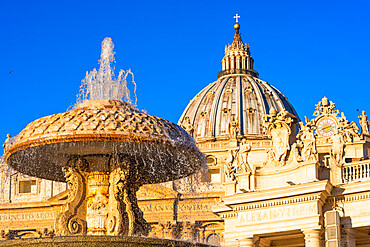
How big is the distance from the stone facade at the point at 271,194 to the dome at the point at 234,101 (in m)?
16.2

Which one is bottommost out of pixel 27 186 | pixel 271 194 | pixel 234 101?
pixel 271 194

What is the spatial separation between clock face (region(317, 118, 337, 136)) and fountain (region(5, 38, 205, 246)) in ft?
126

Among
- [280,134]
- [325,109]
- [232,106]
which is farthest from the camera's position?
[232,106]

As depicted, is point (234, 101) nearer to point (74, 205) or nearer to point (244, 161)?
point (244, 161)

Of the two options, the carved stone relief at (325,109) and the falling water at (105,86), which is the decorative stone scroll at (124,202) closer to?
the falling water at (105,86)

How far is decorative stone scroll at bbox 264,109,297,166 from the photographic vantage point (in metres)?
31.2

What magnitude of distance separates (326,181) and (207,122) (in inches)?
2968

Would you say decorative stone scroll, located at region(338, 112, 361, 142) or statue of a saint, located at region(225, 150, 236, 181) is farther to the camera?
decorative stone scroll, located at region(338, 112, 361, 142)

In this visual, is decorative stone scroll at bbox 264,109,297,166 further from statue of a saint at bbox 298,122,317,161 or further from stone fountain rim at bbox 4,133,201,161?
stone fountain rim at bbox 4,133,201,161

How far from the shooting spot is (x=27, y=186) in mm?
76812

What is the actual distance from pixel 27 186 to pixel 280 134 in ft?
162

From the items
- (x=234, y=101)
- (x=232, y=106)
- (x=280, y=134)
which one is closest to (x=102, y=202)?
(x=280, y=134)

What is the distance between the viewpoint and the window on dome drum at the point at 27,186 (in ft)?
249

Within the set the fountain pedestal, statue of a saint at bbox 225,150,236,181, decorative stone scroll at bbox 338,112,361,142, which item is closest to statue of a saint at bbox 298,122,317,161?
statue of a saint at bbox 225,150,236,181
